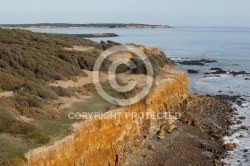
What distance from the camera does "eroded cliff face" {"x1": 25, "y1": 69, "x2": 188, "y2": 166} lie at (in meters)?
15.5

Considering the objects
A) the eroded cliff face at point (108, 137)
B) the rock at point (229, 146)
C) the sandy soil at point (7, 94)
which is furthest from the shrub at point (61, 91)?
the rock at point (229, 146)

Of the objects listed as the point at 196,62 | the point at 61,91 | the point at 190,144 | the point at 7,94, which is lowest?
the point at 190,144

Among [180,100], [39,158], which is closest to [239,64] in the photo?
[180,100]

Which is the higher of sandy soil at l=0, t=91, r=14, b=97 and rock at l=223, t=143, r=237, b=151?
sandy soil at l=0, t=91, r=14, b=97

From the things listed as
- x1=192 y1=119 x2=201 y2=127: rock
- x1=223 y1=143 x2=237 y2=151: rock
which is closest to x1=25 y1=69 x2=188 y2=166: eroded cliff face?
x1=192 y1=119 x2=201 y2=127: rock

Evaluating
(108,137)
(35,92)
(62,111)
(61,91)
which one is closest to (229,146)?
(108,137)

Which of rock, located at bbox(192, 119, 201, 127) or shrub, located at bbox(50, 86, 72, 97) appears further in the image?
rock, located at bbox(192, 119, 201, 127)

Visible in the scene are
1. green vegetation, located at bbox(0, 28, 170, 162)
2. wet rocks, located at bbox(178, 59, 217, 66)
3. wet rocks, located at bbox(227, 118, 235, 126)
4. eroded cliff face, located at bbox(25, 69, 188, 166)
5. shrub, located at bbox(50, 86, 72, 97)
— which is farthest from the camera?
wet rocks, located at bbox(178, 59, 217, 66)

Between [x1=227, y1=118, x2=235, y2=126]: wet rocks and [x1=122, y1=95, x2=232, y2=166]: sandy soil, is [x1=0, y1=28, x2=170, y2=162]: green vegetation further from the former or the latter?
[x1=227, y1=118, x2=235, y2=126]: wet rocks

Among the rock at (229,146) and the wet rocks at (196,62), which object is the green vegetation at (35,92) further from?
the wet rocks at (196,62)

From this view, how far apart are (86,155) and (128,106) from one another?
A: 20.4ft

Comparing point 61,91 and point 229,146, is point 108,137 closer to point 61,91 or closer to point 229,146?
point 61,91

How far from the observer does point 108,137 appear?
20.3 m

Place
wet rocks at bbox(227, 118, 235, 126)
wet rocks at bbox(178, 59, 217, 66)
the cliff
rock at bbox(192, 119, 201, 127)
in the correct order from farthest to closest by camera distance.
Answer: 1. wet rocks at bbox(178, 59, 217, 66)
2. wet rocks at bbox(227, 118, 235, 126)
3. rock at bbox(192, 119, 201, 127)
4. the cliff
